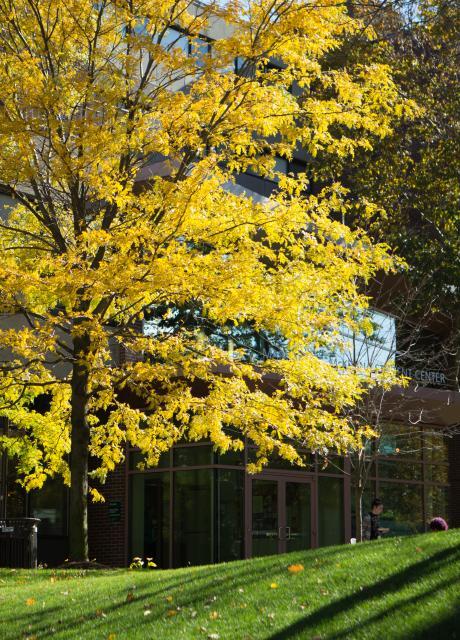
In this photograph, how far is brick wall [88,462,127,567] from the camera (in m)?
23.7

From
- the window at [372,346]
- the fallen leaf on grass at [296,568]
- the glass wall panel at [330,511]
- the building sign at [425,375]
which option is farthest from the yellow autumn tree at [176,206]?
the building sign at [425,375]

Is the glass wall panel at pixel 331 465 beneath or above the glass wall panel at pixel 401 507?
above

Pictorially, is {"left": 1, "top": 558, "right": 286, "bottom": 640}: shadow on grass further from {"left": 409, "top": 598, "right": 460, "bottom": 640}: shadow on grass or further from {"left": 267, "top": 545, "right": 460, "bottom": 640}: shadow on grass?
{"left": 409, "top": 598, "right": 460, "bottom": 640}: shadow on grass

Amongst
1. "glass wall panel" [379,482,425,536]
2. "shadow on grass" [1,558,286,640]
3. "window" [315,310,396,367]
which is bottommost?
"glass wall panel" [379,482,425,536]

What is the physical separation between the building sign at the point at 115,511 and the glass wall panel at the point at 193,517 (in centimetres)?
144

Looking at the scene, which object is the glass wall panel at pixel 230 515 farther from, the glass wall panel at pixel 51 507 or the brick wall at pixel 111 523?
the glass wall panel at pixel 51 507

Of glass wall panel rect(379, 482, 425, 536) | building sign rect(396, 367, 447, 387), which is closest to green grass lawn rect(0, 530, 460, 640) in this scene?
glass wall panel rect(379, 482, 425, 536)

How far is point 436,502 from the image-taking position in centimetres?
2950

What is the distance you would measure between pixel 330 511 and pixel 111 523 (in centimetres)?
580

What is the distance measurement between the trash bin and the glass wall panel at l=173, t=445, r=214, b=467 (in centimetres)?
496

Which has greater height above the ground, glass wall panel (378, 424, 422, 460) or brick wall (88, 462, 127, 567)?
glass wall panel (378, 424, 422, 460)

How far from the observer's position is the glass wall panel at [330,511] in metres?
25.4

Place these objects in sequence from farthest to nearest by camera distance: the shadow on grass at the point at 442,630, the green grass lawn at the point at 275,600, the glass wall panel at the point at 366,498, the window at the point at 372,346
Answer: the glass wall panel at the point at 366,498, the window at the point at 372,346, the green grass lawn at the point at 275,600, the shadow on grass at the point at 442,630

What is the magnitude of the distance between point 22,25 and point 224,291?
505 centimetres
